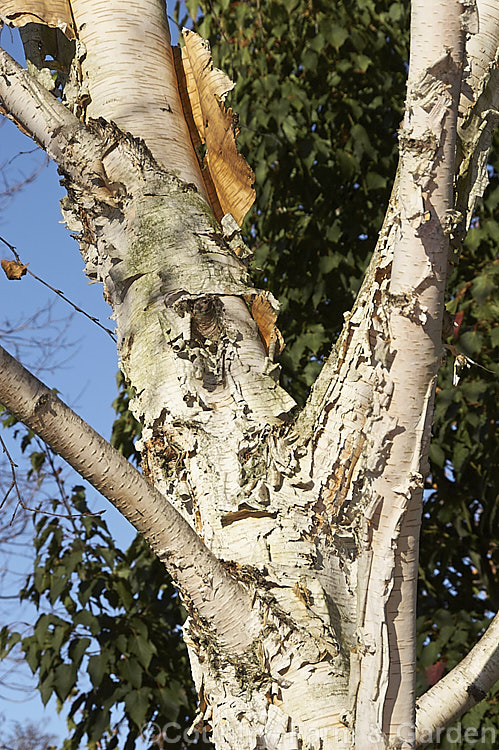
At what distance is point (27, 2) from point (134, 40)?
0.22 m

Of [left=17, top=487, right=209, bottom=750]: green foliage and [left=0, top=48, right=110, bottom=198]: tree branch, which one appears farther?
[left=17, top=487, right=209, bottom=750]: green foliage

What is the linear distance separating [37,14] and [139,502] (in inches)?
36.5

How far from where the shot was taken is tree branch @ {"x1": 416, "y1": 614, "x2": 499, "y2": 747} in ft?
3.20

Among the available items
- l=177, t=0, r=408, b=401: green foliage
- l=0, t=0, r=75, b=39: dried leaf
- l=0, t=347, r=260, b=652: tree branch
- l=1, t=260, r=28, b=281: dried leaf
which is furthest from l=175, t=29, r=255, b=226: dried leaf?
l=177, t=0, r=408, b=401: green foliage

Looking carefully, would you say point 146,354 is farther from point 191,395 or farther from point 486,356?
point 486,356

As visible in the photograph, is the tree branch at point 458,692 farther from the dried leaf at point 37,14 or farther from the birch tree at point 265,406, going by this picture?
the dried leaf at point 37,14

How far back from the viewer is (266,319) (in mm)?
1095

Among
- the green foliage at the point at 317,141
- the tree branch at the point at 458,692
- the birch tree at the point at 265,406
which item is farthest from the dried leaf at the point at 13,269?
the green foliage at the point at 317,141

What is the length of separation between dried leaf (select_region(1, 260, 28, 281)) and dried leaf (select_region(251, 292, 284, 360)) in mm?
362

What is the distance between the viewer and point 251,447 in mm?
910

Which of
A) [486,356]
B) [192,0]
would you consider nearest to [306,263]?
[486,356]

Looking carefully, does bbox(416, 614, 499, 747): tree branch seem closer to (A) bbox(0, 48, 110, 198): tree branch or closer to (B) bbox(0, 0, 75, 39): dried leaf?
(A) bbox(0, 48, 110, 198): tree branch

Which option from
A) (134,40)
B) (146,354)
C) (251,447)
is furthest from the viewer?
(134,40)

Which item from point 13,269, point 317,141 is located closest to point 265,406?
point 13,269
